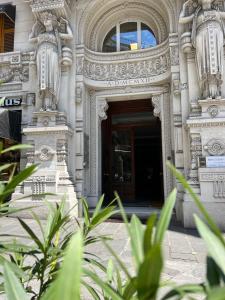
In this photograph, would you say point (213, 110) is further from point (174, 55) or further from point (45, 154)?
point (45, 154)

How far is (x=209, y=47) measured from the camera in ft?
20.0

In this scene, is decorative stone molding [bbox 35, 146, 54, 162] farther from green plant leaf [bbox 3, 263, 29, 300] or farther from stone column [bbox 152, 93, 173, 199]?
green plant leaf [bbox 3, 263, 29, 300]

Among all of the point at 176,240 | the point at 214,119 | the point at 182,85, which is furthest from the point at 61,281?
the point at 182,85

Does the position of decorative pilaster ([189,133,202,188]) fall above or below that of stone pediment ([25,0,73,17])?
below

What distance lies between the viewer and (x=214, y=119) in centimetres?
598

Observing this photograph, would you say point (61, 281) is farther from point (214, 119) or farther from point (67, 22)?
point (67, 22)

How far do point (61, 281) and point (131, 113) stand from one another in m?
9.50

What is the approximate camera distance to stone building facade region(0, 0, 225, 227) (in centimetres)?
610

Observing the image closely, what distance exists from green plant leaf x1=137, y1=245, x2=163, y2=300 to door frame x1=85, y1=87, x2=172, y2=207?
22.4 feet

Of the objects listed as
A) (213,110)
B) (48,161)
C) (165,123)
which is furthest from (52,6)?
(213,110)

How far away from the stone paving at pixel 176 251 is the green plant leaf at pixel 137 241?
1913 mm

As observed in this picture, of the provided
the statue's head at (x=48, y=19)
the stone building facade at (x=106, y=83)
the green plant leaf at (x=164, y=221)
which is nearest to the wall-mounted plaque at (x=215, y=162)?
the stone building facade at (x=106, y=83)

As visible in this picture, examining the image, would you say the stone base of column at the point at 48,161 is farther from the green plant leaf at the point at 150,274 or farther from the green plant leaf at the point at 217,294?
the green plant leaf at the point at 217,294

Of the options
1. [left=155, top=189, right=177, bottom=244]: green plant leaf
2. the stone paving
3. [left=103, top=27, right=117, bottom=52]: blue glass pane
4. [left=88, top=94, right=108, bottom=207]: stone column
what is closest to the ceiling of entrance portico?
[left=103, top=27, right=117, bottom=52]: blue glass pane
